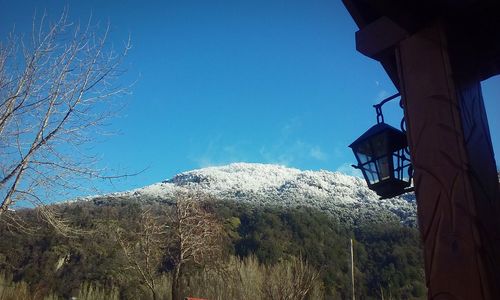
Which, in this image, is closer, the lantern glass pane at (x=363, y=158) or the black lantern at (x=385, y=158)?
the black lantern at (x=385, y=158)

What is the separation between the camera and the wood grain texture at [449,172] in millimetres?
1396

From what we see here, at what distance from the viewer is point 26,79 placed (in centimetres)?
553

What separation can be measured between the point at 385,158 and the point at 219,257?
15.4 m

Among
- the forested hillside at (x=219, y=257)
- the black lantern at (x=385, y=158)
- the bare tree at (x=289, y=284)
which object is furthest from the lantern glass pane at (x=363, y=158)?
the bare tree at (x=289, y=284)

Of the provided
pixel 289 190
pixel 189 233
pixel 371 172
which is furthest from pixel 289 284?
pixel 289 190

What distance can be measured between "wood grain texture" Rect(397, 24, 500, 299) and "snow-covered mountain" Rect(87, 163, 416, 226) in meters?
35.4

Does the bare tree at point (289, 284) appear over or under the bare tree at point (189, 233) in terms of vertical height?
under

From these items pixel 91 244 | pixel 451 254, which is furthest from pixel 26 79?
pixel 91 244

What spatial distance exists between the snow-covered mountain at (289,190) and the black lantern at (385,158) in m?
34.4

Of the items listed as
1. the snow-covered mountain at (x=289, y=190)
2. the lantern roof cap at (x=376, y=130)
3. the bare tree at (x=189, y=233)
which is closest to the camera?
the lantern roof cap at (x=376, y=130)

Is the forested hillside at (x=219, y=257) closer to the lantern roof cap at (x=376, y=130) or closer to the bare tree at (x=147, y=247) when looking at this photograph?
the bare tree at (x=147, y=247)

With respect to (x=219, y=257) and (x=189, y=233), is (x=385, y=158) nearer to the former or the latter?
(x=189, y=233)

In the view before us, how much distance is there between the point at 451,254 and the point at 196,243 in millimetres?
12968

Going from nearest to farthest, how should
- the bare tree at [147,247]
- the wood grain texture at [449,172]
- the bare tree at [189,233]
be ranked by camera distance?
the wood grain texture at [449,172] → the bare tree at [147,247] → the bare tree at [189,233]
